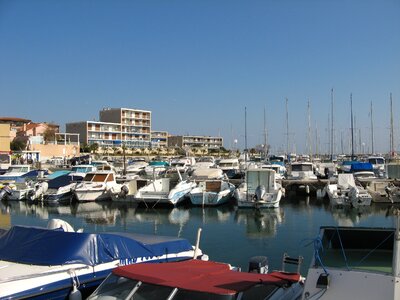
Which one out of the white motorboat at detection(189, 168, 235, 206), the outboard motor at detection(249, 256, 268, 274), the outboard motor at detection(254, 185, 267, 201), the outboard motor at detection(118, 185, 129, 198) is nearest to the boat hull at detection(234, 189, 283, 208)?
the outboard motor at detection(254, 185, 267, 201)

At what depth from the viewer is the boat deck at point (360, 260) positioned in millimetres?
5984

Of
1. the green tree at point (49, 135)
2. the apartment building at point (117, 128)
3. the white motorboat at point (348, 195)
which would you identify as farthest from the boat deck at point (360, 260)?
the apartment building at point (117, 128)

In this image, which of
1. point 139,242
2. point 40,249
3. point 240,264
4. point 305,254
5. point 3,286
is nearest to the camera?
point 3,286

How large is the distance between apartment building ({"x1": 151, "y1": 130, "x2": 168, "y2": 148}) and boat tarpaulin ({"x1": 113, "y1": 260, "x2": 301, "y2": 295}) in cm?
13175

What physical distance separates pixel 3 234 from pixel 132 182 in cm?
2430

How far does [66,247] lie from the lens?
29.0 ft

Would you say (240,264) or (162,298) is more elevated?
(162,298)

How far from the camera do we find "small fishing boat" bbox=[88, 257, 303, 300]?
5.78 metres

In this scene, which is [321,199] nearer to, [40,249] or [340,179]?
Answer: [340,179]

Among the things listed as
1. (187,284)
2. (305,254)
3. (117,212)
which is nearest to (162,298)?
(187,284)

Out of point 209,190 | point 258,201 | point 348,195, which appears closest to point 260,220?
point 258,201

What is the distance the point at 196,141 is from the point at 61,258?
154243 millimetres

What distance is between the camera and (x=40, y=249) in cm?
882

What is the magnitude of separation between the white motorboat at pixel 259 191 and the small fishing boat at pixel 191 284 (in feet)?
67.6
